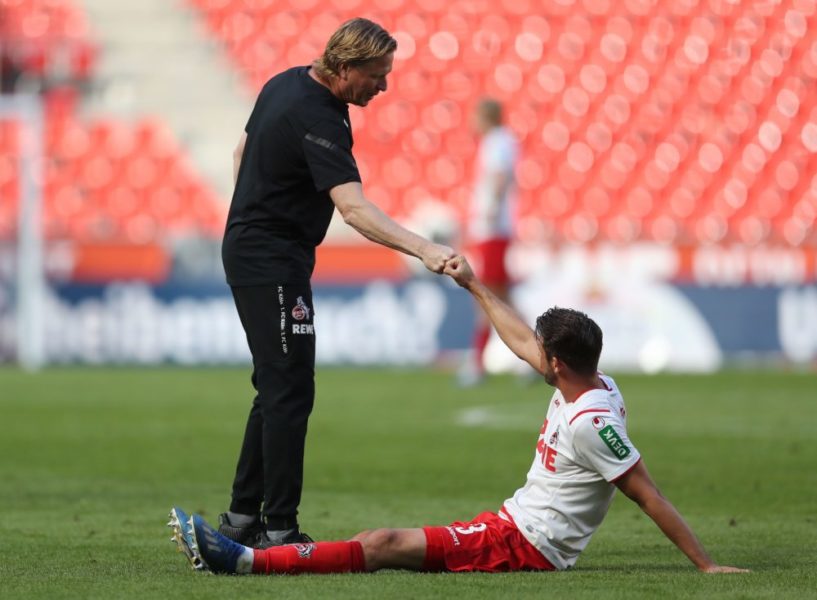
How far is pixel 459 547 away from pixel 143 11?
20.6 m

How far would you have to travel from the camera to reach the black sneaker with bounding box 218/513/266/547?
223 inches

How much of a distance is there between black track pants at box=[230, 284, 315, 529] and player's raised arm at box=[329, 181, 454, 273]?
0.40 m

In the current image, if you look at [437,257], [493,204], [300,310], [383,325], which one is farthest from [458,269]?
[383,325]

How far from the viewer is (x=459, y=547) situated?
5.02 m

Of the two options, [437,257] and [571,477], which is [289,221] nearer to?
[437,257]

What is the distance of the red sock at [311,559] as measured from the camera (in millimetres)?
4930

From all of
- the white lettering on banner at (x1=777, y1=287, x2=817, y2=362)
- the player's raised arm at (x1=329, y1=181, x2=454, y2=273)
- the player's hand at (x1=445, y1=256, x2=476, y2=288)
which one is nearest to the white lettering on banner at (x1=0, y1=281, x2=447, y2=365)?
the white lettering on banner at (x1=777, y1=287, x2=817, y2=362)

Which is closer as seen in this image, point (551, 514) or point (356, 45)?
point (551, 514)

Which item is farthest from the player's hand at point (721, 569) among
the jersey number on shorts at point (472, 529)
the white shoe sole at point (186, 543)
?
the white shoe sole at point (186, 543)

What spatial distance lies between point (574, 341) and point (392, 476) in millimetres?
3521

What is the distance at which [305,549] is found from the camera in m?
4.96

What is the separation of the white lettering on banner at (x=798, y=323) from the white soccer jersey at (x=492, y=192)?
4298mm

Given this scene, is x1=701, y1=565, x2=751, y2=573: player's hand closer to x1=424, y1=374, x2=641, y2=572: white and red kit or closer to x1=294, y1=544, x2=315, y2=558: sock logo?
x1=424, y1=374, x2=641, y2=572: white and red kit

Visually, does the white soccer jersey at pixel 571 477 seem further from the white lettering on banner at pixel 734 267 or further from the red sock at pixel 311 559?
the white lettering on banner at pixel 734 267
